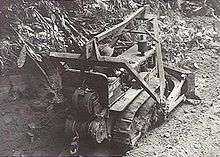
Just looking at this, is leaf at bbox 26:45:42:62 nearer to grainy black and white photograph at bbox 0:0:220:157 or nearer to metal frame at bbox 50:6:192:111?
grainy black and white photograph at bbox 0:0:220:157

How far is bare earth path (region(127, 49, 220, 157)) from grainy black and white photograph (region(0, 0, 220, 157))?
0.02 metres

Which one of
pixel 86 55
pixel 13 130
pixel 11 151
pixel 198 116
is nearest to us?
pixel 86 55

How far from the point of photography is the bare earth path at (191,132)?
7379 millimetres

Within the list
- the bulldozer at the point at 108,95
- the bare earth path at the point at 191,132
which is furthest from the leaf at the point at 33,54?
the bare earth path at the point at 191,132

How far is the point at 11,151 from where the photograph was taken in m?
7.29

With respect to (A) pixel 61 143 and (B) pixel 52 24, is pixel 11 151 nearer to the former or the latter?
(A) pixel 61 143

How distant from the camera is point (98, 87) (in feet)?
22.7

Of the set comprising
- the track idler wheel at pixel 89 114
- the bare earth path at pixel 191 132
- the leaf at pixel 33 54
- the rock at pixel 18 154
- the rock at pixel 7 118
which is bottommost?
the bare earth path at pixel 191 132

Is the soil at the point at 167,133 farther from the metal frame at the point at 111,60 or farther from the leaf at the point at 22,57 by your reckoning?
the leaf at the point at 22,57

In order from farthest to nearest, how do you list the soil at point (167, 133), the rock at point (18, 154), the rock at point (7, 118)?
the rock at point (7, 118) → the soil at point (167, 133) → the rock at point (18, 154)

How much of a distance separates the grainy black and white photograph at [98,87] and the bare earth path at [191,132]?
0.02m

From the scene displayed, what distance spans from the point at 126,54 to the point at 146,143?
74.3 inches

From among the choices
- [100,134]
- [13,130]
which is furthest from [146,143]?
[13,130]

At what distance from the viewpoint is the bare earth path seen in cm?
738
